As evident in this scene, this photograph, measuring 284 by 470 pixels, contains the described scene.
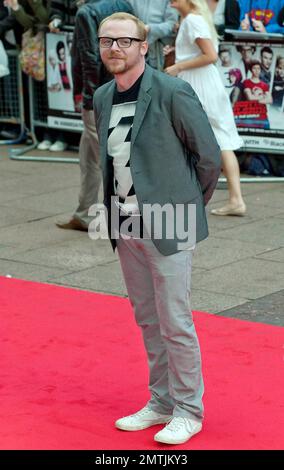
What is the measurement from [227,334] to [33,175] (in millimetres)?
5808

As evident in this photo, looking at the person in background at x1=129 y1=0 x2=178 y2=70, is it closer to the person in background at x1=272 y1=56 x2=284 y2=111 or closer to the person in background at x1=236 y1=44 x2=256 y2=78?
the person in background at x1=236 y1=44 x2=256 y2=78

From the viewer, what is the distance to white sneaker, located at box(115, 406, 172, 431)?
5148mm

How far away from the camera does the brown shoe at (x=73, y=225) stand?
9327 mm

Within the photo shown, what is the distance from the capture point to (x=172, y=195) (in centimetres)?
484

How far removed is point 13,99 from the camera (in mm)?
14070

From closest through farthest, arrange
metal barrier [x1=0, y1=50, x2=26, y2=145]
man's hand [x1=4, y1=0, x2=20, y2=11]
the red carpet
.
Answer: the red carpet < man's hand [x1=4, y1=0, x2=20, y2=11] < metal barrier [x1=0, y1=50, x2=26, y2=145]

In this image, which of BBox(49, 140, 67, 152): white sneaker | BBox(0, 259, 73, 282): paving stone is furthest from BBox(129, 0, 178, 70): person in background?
BBox(0, 259, 73, 282): paving stone

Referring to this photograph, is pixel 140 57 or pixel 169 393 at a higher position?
pixel 140 57

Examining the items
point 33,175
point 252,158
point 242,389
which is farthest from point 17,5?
point 242,389

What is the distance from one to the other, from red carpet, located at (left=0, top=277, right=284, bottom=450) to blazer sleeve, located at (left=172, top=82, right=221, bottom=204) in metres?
1.28

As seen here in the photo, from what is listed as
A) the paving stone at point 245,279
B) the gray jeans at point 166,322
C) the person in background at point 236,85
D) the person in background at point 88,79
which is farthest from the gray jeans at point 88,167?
the gray jeans at point 166,322

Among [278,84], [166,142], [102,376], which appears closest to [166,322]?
[166,142]

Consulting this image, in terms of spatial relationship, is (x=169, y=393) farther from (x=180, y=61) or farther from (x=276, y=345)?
(x=180, y=61)

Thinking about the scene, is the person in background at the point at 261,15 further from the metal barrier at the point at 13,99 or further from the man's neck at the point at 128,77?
the man's neck at the point at 128,77
